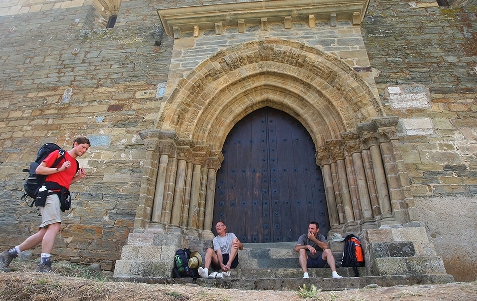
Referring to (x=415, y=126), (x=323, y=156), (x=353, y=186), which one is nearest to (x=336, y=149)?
(x=323, y=156)

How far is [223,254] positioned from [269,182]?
1.75m

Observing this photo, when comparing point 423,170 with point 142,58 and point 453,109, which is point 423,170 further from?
point 142,58

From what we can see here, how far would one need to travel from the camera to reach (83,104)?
6793 millimetres

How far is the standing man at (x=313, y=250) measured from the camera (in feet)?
14.3

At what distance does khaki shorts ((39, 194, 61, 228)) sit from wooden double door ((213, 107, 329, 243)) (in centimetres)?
275

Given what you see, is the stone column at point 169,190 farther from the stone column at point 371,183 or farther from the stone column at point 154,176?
the stone column at point 371,183

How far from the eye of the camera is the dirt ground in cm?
277

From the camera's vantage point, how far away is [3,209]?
5.95m

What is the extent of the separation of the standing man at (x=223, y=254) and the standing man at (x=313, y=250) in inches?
32.8

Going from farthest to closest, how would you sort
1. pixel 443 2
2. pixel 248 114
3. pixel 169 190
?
pixel 443 2 < pixel 248 114 < pixel 169 190

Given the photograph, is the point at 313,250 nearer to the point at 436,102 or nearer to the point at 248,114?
the point at 248,114

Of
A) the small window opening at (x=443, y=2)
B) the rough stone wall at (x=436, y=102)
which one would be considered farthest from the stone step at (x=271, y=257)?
the small window opening at (x=443, y=2)

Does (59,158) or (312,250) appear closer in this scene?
(59,158)

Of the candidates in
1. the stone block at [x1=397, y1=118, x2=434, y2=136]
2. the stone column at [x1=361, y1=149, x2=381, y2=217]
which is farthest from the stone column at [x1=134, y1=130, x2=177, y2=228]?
the stone block at [x1=397, y1=118, x2=434, y2=136]
